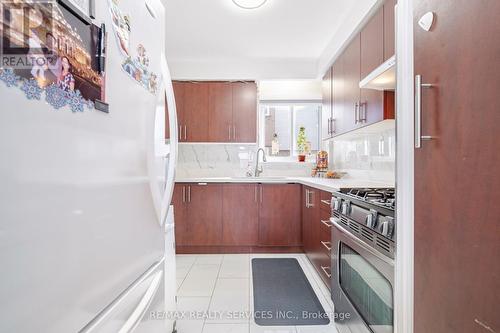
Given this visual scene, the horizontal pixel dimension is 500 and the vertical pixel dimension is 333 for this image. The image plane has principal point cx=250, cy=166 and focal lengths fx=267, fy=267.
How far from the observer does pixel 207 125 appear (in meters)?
3.57

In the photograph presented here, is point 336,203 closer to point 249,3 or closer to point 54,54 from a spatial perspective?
point 54,54

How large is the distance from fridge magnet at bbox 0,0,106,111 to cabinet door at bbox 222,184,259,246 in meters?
2.61

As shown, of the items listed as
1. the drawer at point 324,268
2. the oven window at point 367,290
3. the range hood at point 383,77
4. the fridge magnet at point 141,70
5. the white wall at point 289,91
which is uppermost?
the white wall at point 289,91

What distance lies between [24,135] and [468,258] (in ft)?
3.27

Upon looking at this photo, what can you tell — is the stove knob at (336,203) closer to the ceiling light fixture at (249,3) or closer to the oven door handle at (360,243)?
the oven door handle at (360,243)

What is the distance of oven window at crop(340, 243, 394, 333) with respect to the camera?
3.61ft

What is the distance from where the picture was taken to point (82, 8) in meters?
0.60

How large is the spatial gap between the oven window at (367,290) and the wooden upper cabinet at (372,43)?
1314 millimetres

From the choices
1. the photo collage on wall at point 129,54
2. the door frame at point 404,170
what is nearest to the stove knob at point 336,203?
the door frame at point 404,170

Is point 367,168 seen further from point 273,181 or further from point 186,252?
point 186,252

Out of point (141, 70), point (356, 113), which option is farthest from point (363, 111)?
point (141, 70)

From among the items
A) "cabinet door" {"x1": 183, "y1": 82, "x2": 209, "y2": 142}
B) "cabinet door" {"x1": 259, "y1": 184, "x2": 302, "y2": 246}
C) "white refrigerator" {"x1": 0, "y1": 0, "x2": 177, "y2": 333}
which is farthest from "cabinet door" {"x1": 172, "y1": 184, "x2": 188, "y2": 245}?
"white refrigerator" {"x1": 0, "y1": 0, "x2": 177, "y2": 333}

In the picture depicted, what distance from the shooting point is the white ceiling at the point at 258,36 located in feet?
7.84

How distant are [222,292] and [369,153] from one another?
186 cm
